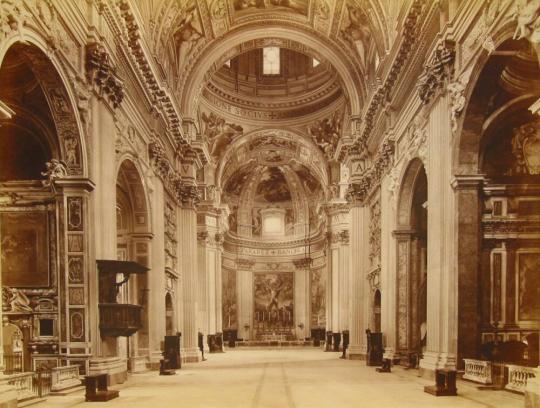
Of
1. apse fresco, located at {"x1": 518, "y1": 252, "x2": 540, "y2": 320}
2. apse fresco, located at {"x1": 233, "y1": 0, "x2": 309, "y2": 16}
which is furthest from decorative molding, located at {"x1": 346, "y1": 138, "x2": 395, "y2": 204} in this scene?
apse fresco, located at {"x1": 233, "y1": 0, "x2": 309, "y2": 16}

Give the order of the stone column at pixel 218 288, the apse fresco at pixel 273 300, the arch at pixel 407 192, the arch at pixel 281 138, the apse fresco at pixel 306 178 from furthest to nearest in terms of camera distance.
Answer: the apse fresco at pixel 273 300, the apse fresco at pixel 306 178, the arch at pixel 281 138, the stone column at pixel 218 288, the arch at pixel 407 192

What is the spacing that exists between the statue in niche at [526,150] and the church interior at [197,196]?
40 mm

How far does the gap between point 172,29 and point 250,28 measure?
452 centimetres

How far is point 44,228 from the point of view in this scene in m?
11.7

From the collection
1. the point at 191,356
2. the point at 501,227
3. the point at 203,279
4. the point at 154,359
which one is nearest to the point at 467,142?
the point at 501,227

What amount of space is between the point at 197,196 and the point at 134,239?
6.76m

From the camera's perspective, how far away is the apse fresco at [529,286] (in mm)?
11773

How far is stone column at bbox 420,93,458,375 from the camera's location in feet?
37.4

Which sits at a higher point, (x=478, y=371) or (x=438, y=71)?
(x=438, y=71)

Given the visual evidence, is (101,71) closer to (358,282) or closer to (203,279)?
(358,282)

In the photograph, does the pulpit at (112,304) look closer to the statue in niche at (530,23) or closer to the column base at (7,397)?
the column base at (7,397)

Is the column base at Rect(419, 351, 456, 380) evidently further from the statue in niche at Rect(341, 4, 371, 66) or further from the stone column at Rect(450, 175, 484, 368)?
the statue in niche at Rect(341, 4, 371, 66)

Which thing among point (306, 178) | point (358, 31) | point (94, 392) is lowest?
point (94, 392)

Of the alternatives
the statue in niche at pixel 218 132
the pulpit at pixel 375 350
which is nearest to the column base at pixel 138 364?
the pulpit at pixel 375 350
